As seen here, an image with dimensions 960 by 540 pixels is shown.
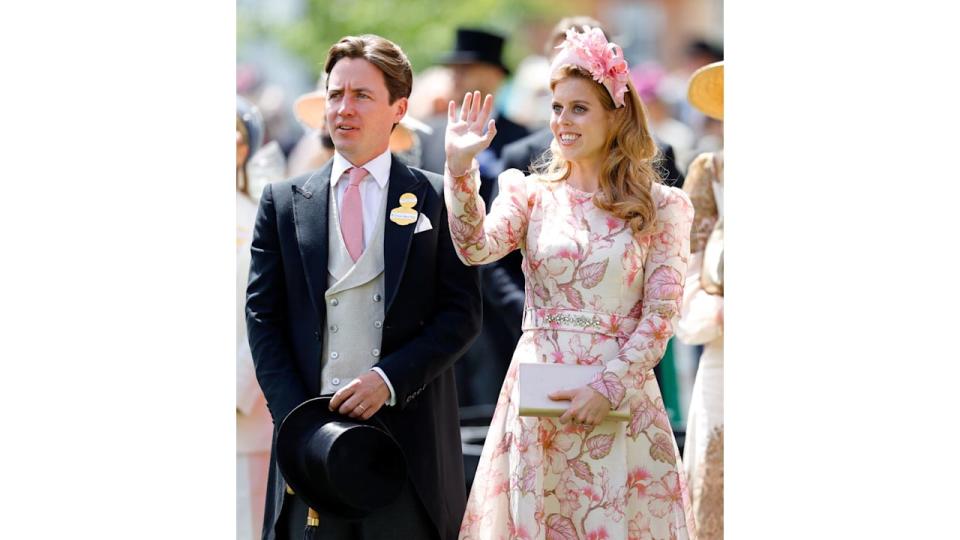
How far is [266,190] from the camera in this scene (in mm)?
4551

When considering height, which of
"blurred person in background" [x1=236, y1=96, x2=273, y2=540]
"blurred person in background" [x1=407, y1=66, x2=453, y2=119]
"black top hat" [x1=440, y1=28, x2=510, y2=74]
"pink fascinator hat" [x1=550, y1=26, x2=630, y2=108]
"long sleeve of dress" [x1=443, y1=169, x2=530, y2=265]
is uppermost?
"black top hat" [x1=440, y1=28, x2=510, y2=74]

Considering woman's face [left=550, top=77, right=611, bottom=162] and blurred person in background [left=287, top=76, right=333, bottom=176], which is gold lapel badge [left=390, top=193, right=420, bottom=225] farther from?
blurred person in background [left=287, top=76, right=333, bottom=176]

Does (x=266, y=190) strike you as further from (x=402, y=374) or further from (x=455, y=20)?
(x=455, y=20)

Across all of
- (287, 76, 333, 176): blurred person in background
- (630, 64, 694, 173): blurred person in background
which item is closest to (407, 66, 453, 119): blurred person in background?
(287, 76, 333, 176): blurred person in background

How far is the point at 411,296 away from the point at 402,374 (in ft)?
0.88

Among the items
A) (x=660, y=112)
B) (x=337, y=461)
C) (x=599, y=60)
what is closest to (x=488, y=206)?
(x=599, y=60)

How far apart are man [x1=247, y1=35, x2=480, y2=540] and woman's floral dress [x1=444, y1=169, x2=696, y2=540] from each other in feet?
0.69

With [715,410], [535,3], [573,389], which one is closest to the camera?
[573,389]

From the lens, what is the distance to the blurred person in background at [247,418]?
229 inches

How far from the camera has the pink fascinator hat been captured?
4238 mm

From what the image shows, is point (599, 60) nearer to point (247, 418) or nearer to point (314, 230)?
point (314, 230)

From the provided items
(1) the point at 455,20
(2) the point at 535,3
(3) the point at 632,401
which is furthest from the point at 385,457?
(2) the point at 535,3

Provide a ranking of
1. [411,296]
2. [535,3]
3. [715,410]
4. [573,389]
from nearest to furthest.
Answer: [573,389]
[411,296]
[715,410]
[535,3]

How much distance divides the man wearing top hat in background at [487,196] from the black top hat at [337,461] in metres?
1.92
